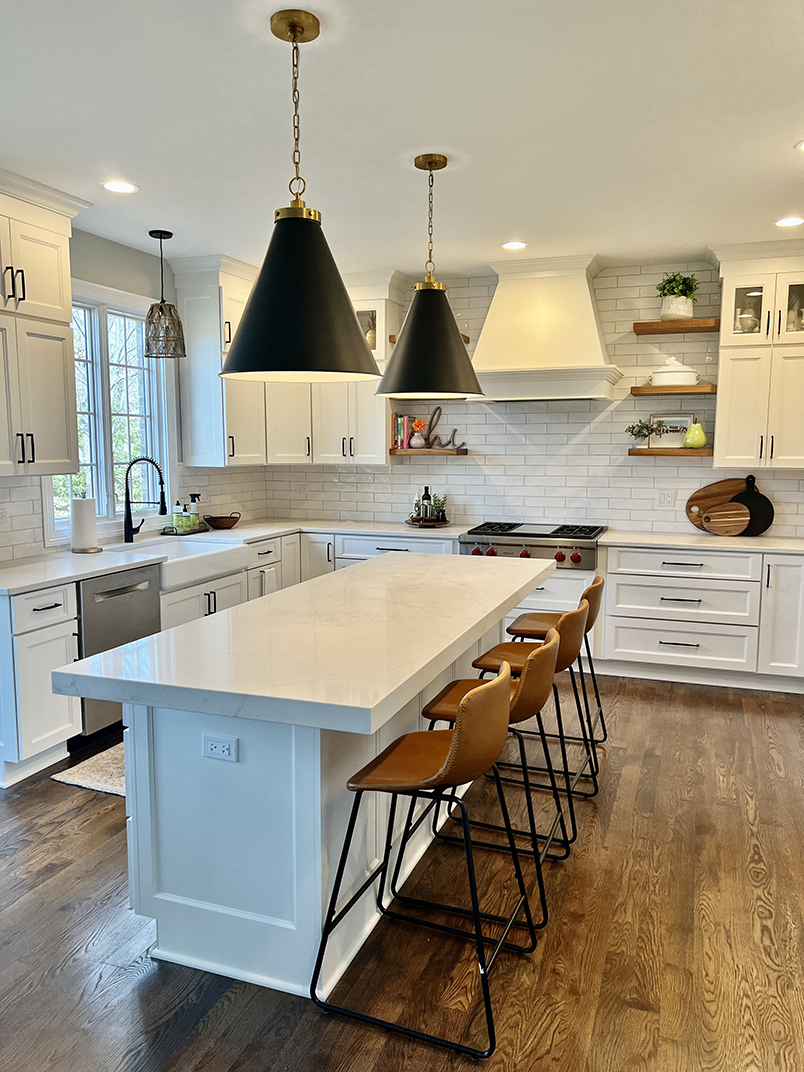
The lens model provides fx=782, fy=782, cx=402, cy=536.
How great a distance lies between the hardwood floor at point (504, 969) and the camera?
1938mm

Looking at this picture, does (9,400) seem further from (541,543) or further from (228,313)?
(541,543)

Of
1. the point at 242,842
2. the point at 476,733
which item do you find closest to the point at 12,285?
the point at 242,842

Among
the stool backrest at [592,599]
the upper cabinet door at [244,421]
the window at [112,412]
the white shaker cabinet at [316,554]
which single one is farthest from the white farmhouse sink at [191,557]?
the stool backrest at [592,599]

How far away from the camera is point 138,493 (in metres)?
5.18

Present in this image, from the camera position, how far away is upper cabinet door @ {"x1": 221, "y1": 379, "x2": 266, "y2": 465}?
210 inches

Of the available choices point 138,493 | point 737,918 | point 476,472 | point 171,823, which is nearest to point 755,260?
point 476,472

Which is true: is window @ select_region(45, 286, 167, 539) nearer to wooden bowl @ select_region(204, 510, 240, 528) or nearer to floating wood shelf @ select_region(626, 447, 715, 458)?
wooden bowl @ select_region(204, 510, 240, 528)

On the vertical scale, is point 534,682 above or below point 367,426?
below

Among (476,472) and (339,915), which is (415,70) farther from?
(476,472)

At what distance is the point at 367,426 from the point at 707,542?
2.50 m

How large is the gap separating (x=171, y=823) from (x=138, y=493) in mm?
3360

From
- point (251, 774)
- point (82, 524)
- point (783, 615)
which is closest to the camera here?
point (251, 774)

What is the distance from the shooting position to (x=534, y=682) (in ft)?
8.02

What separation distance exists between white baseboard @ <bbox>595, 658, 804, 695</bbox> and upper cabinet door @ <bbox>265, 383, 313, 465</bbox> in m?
2.65
